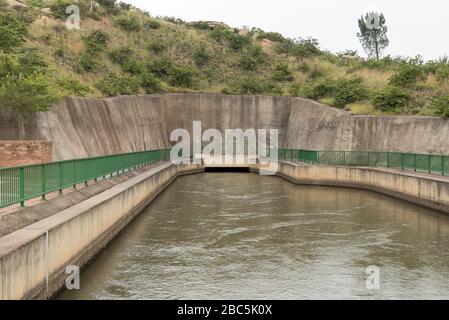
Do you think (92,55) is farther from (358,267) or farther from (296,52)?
(358,267)

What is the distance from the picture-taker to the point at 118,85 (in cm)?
5325

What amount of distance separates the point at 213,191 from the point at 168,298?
20.6m

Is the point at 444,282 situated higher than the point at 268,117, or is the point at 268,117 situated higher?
the point at 268,117

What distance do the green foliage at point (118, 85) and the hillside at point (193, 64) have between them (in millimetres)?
136

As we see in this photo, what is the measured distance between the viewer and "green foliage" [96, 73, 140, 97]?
50.8 meters

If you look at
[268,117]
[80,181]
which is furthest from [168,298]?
[268,117]

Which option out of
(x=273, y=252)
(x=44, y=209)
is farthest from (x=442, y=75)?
(x=44, y=209)

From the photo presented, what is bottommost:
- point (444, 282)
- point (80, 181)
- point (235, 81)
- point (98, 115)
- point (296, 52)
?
point (444, 282)

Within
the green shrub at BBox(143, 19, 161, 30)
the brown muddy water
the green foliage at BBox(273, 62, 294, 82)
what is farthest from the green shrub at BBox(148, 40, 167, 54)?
the brown muddy water

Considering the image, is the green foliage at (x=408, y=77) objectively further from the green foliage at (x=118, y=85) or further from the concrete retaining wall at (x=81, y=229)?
the green foliage at (x=118, y=85)

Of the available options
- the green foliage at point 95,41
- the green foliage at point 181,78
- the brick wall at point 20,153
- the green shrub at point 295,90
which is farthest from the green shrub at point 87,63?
the brick wall at point 20,153

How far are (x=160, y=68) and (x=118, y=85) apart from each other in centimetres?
1266

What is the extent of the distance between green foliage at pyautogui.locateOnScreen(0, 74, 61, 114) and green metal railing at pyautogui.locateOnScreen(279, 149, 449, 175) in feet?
62.9

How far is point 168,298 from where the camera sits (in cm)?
1133
